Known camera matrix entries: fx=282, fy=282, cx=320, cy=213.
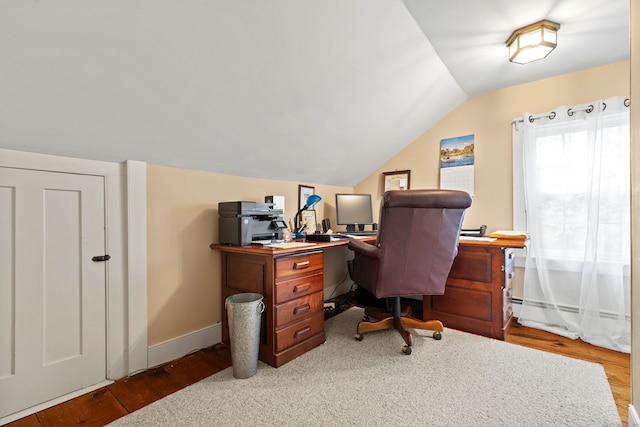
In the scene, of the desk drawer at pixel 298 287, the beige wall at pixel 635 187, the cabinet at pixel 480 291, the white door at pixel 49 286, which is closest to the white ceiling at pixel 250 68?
the white door at pixel 49 286

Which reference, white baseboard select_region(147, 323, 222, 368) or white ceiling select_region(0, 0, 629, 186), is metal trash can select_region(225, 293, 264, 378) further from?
white ceiling select_region(0, 0, 629, 186)

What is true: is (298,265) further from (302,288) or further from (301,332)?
(301,332)

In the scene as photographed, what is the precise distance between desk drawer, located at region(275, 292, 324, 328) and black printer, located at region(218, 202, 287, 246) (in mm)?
530

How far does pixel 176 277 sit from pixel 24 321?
0.74 m

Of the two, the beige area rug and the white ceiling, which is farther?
the beige area rug

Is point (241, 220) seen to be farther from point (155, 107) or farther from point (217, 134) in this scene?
point (155, 107)

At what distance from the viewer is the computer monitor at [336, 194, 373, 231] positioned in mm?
3184

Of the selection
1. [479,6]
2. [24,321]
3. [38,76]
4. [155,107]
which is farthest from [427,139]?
[24,321]

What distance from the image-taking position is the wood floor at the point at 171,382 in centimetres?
138

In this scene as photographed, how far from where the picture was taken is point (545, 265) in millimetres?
2479

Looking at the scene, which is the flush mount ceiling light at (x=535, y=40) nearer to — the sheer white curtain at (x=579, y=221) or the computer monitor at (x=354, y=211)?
the sheer white curtain at (x=579, y=221)

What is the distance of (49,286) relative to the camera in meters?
1.49

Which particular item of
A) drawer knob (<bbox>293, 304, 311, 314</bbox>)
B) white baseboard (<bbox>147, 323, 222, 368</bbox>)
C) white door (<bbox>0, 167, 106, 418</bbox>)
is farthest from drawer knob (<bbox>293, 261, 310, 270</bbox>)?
white door (<bbox>0, 167, 106, 418</bbox>)

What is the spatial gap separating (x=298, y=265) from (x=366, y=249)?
512 millimetres
